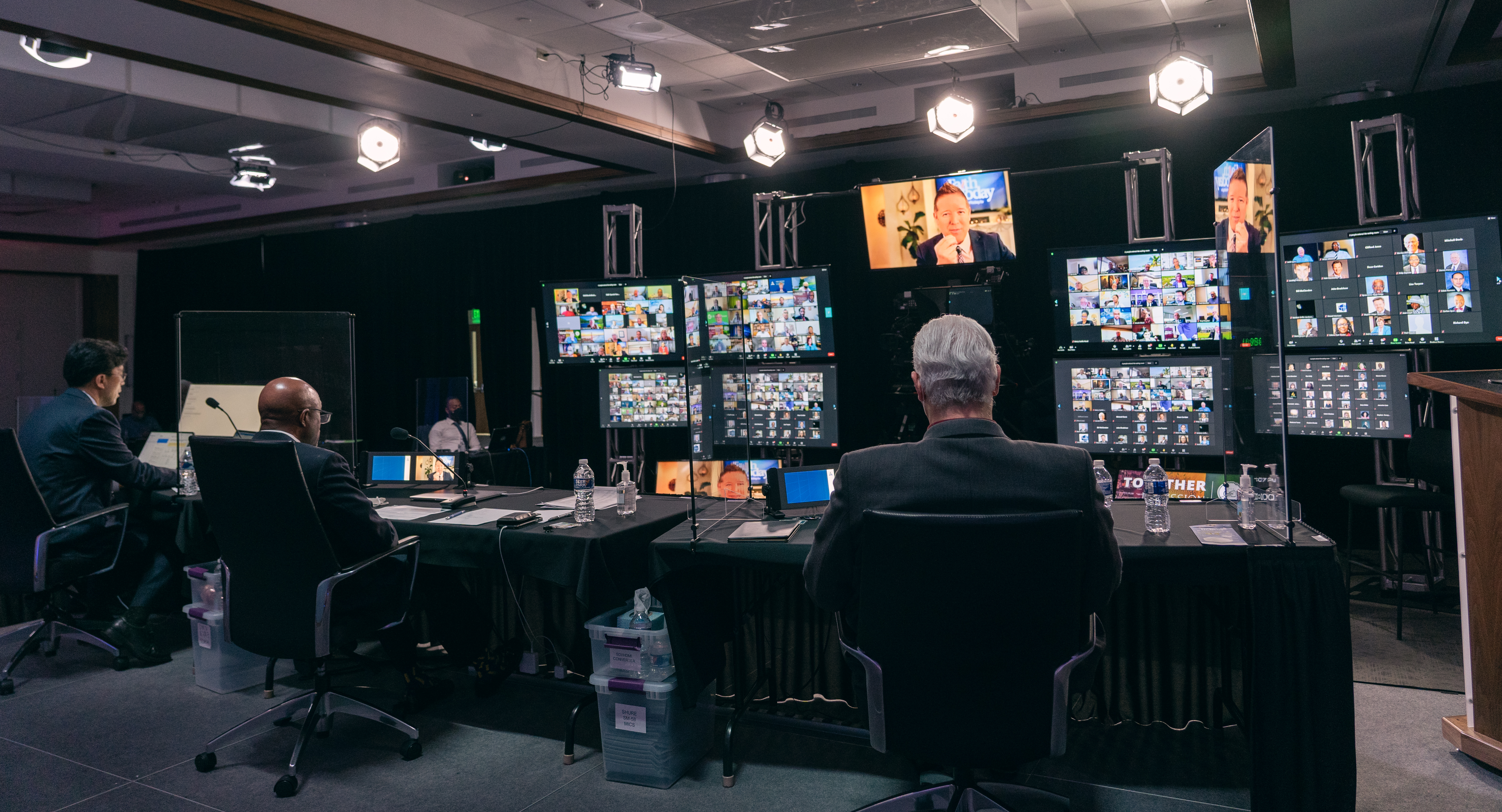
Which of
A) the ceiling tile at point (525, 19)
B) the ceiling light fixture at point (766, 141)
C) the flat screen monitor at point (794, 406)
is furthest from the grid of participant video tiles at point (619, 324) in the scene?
the ceiling tile at point (525, 19)

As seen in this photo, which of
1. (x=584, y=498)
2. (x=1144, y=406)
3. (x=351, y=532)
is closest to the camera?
(x=351, y=532)

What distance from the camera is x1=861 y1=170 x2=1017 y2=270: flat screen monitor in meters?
4.59

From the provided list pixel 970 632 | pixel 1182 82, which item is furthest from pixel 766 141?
pixel 970 632

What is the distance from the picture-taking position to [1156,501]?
2.60 metres

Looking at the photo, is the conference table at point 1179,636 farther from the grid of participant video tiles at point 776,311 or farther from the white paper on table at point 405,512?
the grid of participant video tiles at point 776,311

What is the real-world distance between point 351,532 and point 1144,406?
3.65 m

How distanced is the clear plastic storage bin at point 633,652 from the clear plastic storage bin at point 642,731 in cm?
3

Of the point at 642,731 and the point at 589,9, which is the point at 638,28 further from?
the point at 642,731

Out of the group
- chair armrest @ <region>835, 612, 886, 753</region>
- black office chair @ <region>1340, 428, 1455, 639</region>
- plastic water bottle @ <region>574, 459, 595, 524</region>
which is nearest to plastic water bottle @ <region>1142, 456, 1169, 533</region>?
chair armrest @ <region>835, 612, 886, 753</region>

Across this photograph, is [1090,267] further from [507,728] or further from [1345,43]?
[507,728]

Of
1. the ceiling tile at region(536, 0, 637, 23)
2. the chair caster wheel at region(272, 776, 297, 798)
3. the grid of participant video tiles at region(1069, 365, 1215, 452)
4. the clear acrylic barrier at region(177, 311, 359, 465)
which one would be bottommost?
the chair caster wheel at region(272, 776, 297, 798)

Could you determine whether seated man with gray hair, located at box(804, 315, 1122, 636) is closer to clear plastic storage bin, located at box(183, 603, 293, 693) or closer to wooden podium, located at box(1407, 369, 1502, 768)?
wooden podium, located at box(1407, 369, 1502, 768)

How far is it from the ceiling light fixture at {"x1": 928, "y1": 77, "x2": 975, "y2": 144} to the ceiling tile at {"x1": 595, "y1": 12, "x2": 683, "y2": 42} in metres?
1.47

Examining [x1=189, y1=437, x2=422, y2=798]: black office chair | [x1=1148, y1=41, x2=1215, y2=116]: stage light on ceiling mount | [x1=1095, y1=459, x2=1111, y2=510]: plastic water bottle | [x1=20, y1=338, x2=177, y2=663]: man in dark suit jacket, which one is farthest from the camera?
[x1=1148, y1=41, x2=1215, y2=116]: stage light on ceiling mount
